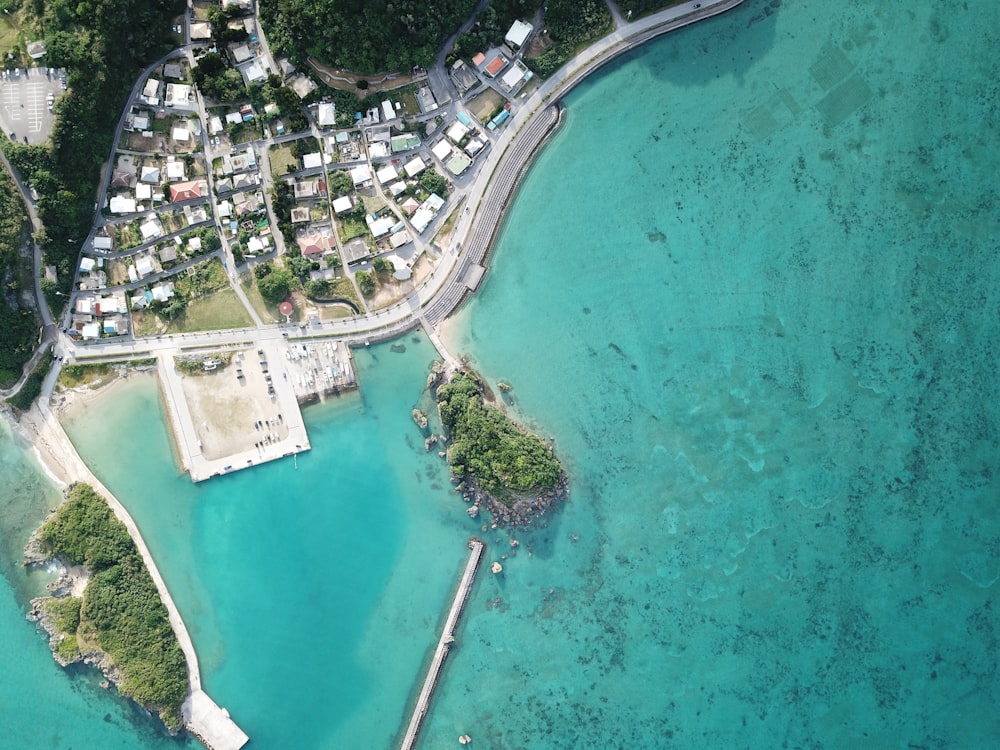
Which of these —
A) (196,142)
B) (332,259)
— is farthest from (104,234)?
(332,259)

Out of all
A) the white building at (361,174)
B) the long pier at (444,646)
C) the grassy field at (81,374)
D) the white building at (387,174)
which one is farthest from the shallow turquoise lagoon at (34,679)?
the white building at (387,174)

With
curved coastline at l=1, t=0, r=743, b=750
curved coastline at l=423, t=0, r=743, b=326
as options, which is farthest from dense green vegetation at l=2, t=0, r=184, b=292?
curved coastline at l=423, t=0, r=743, b=326

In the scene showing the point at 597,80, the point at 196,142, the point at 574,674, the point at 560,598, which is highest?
the point at 196,142

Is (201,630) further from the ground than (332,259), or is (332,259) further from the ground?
(332,259)

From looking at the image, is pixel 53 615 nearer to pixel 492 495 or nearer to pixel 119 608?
pixel 119 608

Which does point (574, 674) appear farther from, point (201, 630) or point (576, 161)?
point (576, 161)

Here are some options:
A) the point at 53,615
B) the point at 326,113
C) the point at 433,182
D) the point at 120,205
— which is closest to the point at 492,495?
the point at 433,182

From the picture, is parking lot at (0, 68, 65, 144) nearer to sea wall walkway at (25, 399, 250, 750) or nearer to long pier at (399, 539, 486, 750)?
sea wall walkway at (25, 399, 250, 750)
